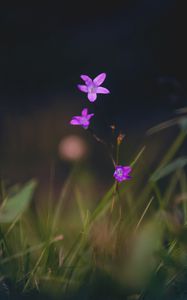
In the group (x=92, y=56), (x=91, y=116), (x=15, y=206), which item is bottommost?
(x=15, y=206)

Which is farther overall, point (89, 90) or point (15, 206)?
point (15, 206)

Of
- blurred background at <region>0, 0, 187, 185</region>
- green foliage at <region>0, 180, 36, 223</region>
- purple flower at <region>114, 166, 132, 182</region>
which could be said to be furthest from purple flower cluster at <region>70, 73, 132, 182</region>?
blurred background at <region>0, 0, 187, 185</region>

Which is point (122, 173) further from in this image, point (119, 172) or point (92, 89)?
point (92, 89)

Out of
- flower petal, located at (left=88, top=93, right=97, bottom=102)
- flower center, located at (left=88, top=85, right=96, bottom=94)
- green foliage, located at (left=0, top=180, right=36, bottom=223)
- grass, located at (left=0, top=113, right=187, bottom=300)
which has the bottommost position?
grass, located at (left=0, top=113, right=187, bottom=300)

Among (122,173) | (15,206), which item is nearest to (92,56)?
(15,206)

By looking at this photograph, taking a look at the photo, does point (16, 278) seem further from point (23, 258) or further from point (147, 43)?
point (147, 43)

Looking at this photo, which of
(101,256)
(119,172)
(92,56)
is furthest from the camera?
(92,56)

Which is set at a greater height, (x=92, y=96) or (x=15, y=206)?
(x=92, y=96)

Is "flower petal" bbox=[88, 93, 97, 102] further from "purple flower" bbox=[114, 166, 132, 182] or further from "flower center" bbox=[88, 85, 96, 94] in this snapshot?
"purple flower" bbox=[114, 166, 132, 182]

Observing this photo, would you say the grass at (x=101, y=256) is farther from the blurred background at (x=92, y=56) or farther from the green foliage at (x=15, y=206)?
the blurred background at (x=92, y=56)
